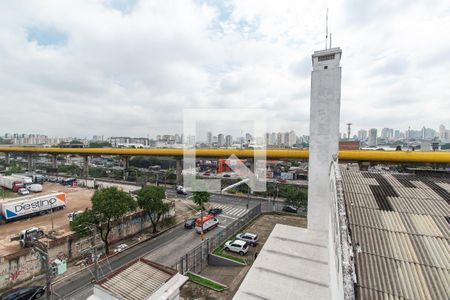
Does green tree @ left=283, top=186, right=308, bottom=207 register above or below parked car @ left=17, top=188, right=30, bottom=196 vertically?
above

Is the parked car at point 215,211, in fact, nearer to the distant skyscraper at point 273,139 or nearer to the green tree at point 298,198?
the green tree at point 298,198

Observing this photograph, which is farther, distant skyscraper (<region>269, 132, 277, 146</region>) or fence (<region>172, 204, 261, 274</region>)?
distant skyscraper (<region>269, 132, 277, 146</region>)

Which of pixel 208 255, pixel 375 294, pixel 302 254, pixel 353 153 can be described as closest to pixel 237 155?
pixel 353 153

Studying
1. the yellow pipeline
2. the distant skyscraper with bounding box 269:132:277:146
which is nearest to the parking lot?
Result: the yellow pipeline

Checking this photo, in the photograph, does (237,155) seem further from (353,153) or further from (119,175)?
(119,175)

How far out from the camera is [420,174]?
1123cm

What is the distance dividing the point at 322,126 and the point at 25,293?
2005 centimetres

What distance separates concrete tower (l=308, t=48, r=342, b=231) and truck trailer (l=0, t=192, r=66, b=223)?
25.7 metres

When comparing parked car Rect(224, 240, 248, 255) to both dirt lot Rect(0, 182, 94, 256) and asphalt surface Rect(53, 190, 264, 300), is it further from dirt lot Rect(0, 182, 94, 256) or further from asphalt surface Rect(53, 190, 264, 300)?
dirt lot Rect(0, 182, 94, 256)

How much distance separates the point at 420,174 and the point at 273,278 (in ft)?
30.8

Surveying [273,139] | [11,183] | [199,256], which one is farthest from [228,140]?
[11,183]

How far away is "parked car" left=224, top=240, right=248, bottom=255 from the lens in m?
16.2

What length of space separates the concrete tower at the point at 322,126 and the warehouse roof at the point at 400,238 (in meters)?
4.52

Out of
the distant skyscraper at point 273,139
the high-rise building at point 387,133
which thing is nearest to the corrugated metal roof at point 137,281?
the distant skyscraper at point 273,139
